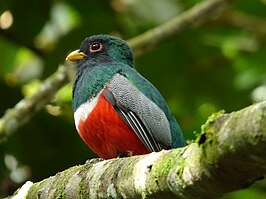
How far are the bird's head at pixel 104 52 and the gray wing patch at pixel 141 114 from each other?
734mm

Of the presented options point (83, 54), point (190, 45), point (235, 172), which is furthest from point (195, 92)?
point (235, 172)

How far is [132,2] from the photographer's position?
6.85 meters

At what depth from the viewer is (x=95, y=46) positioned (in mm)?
6246

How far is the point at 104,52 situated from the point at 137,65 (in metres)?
1.08

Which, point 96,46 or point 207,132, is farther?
point 96,46

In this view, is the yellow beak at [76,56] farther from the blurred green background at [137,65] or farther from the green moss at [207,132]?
the green moss at [207,132]

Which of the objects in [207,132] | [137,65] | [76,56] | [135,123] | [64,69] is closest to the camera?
[207,132]

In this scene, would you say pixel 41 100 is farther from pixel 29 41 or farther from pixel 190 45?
pixel 190 45

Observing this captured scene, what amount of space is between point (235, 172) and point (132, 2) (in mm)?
4648

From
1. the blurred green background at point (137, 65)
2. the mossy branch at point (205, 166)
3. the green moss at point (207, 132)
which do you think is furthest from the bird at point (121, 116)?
the green moss at point (207, 132)

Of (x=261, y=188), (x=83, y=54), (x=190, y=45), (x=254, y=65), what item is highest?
(x=83, y=54)

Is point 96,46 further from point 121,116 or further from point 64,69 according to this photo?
point 121,116

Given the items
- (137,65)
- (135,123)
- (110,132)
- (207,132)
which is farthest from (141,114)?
(207,132)

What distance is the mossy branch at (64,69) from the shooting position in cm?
608
